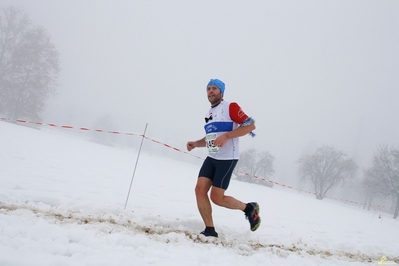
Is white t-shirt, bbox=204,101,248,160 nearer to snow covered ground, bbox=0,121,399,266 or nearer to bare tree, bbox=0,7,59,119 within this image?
snow covered ground, bbox=0,121,399,266

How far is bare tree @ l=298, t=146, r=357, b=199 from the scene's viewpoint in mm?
36438

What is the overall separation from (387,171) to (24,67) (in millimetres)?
43137

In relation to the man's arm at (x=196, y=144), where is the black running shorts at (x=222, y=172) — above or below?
below

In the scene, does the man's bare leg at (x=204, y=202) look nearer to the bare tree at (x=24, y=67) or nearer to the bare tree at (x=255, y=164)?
the bare tree at (x=24, y=67)

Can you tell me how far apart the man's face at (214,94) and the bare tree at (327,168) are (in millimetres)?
38375

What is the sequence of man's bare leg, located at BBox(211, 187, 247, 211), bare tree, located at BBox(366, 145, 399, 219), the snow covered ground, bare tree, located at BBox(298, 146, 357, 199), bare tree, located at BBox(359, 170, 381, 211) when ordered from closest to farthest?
the snow covered ground → man's bare leg, located at BBox(211, 187, 247, 211) → bare tree, located at BBox(366, 145, 399, 219) → bare tree, located at BBox(359, 170, 381, 211) → bare tree, located at BBox(298, 146, 357, 199)

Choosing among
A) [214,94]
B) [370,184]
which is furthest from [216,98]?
[370,184]

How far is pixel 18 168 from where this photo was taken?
4.96 m

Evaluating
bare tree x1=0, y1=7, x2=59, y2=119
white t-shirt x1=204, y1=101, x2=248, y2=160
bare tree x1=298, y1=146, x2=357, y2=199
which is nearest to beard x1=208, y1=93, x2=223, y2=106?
white t-shirt x1=204, y1=101, x2=248, y2=160

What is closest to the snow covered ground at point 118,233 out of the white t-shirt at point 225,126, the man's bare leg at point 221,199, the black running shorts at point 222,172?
the man's bare leg at point 221,199

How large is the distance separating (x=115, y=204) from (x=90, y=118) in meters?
128

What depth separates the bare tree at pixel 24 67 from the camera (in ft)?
71.4

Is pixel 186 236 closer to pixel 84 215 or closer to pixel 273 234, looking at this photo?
pixel 84 215

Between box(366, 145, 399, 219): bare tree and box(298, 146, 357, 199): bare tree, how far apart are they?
20.4ft
